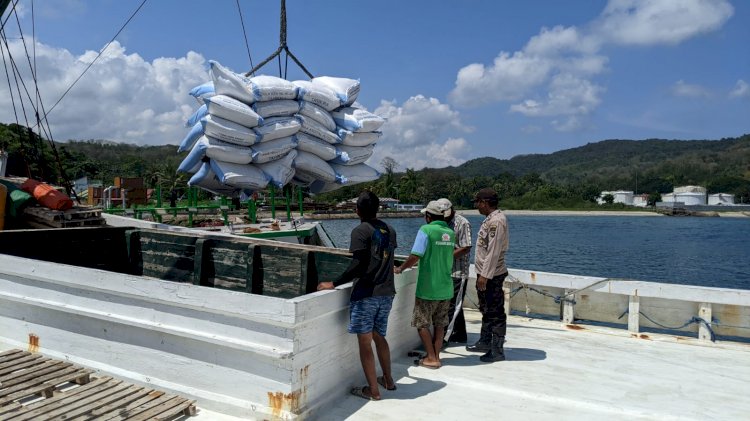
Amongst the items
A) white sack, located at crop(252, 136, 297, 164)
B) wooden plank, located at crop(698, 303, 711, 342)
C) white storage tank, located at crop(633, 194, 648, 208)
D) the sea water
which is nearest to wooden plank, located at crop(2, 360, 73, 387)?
white sack, located at crop(252, 136, 297, 164)

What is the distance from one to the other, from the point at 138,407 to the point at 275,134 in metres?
6.48

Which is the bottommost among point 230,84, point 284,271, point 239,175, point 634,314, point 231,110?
point 634,314

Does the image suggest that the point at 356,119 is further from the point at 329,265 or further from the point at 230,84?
the point at 329,265

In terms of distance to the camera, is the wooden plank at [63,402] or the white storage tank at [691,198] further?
the white storage tank at [691,198]

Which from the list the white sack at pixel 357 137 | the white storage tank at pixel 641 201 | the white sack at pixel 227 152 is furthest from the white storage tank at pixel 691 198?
the white sack at pixel 227 152

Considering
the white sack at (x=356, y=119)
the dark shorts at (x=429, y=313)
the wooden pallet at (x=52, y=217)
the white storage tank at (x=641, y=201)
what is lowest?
the dark shorts at (x=429, y=313)

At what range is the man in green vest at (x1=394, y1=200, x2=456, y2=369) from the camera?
4.58m

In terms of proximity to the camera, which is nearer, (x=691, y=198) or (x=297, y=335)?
(x=297, y=335)

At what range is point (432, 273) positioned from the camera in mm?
4660

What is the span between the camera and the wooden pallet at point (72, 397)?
3.52 m

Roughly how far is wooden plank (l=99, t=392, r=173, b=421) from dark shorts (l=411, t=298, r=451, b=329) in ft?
6.86

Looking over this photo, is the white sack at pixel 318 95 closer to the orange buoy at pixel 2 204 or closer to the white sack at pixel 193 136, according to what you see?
the white sack at pixel 193 136

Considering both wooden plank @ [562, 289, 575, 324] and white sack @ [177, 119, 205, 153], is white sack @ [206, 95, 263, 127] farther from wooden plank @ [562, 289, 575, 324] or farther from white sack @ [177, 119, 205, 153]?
wooden plank @ [562, 289, 575, 324]

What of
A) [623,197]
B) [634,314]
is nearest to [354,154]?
[634,314]
